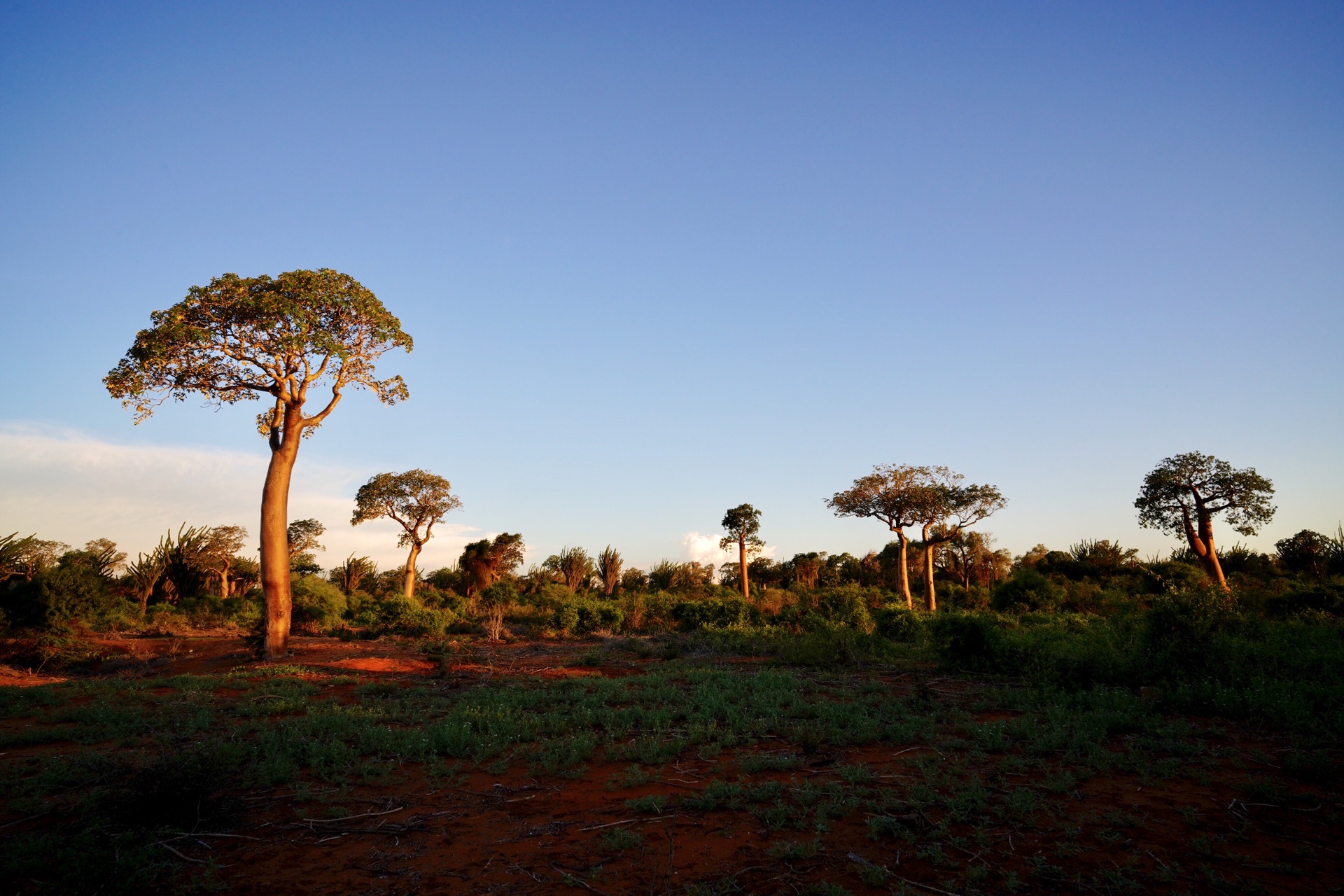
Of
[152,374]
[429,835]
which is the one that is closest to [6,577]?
[152,374]

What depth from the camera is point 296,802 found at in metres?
5.29

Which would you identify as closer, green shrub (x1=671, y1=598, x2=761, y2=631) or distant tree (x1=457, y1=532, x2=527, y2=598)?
green shrub (x1=671, y1=598, x2=761, y2=631)

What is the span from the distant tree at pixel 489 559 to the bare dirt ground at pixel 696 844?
99.9 ft

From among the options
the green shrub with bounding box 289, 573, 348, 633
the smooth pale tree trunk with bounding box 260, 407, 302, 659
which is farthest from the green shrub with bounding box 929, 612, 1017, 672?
the green shrub with bounding box 289, 573, 348, 633

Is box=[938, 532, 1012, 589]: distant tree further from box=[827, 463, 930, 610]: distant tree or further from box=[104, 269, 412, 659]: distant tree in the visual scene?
box=[104, 269, 412, 659]: distant tree

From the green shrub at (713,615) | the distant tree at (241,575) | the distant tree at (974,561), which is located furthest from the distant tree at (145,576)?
the distant tree at (974,561)

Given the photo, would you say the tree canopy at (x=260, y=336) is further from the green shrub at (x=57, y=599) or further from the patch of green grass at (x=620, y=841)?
the patch of green grass at (x=620, y=841)

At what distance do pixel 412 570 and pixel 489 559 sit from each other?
3.99 metres

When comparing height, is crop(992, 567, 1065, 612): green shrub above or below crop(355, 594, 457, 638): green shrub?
above

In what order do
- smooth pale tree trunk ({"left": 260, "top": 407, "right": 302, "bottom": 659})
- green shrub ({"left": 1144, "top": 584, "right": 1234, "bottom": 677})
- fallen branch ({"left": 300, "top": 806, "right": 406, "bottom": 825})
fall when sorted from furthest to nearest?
smooth pale tree trunk ({"left": 260, "top": 407, "right": 302, "bottom": 659}) < green shrub ({"left": 1144, "top": 584, "right": 1234, "bottom": 677}) < fallen branch ({"left": 300, "top": 806, "right": 406, "bottom": 825})

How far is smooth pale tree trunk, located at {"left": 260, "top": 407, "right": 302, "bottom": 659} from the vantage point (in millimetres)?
13078

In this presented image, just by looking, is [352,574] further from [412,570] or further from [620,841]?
[620,841]

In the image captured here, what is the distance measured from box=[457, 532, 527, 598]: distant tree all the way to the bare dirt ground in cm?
3045

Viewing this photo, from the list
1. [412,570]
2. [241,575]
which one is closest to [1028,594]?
[412,570]
